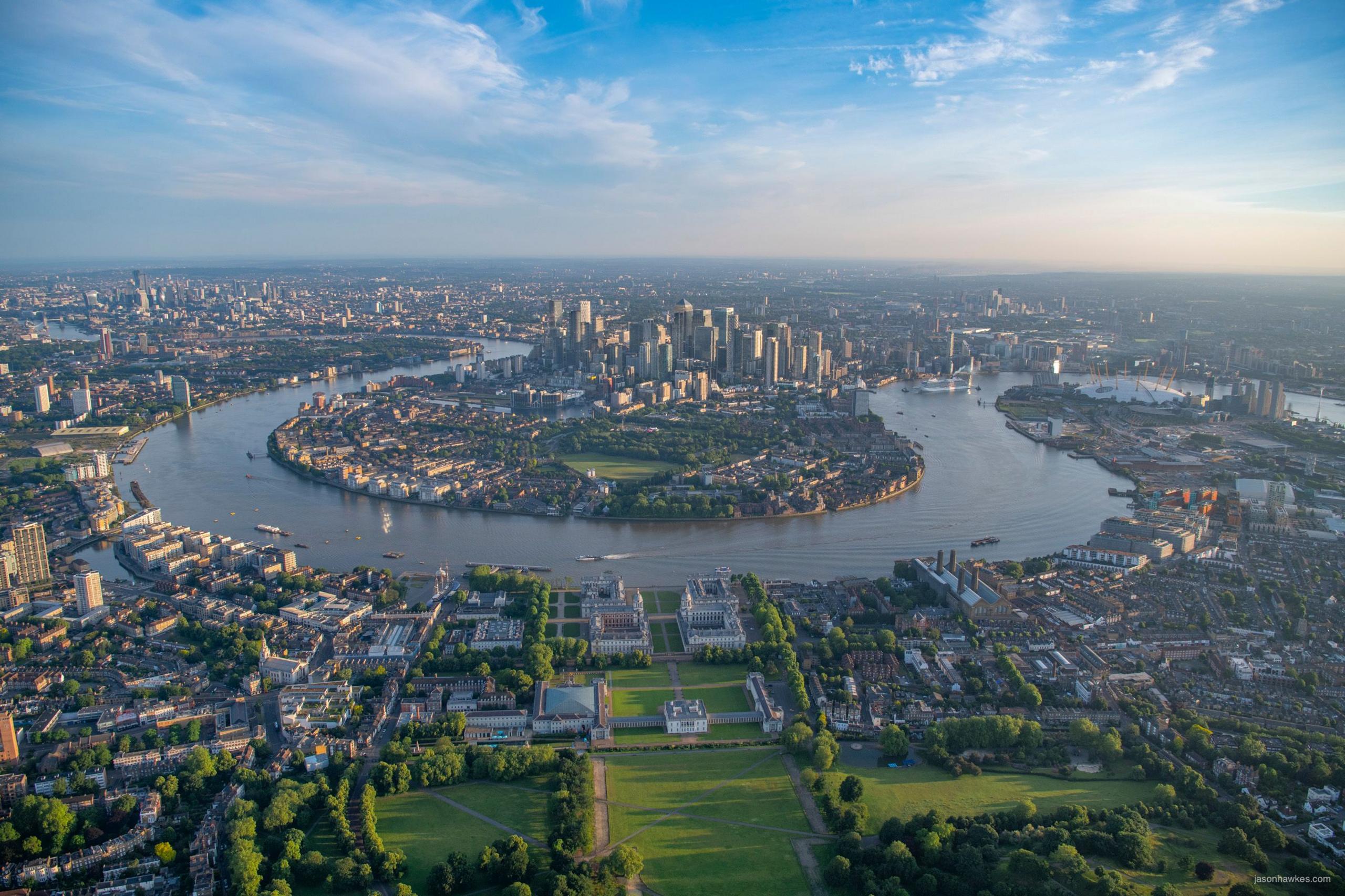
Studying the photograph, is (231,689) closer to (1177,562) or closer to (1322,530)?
(1177,562)

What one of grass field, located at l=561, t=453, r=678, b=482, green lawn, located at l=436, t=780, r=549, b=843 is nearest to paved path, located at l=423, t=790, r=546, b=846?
green lawn, located at l=436, t=780, r=549, b=843

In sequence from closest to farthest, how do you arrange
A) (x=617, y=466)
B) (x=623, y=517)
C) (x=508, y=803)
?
1. (x=508, y=803)
2. (x=623, y=517)
3. (x=617, y=466)

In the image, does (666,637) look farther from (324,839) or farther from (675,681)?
(324,839)

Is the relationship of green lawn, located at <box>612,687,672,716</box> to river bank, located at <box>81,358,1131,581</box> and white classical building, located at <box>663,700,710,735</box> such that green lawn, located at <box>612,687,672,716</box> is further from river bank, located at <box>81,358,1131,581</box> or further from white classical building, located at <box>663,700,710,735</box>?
river bank, located at <box>81,358,1131,581</box>

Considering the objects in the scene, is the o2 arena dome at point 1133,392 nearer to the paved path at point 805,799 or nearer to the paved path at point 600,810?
the paved path at point 805,799

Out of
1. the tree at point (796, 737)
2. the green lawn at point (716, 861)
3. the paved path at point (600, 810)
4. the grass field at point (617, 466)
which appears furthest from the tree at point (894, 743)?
the grass field at point (617, 466)

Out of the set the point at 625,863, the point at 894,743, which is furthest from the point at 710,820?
the point at 894,743
